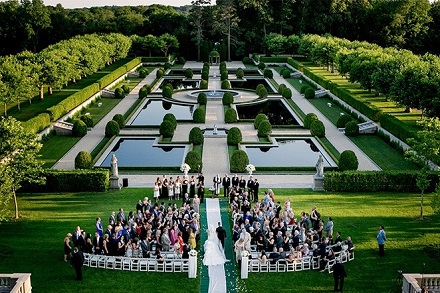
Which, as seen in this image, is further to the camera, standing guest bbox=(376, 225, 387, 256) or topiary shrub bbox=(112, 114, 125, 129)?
topiary shrub bbox=(112, 114, 125, 129)

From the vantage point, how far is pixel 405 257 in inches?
803

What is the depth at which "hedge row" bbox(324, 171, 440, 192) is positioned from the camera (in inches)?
1110

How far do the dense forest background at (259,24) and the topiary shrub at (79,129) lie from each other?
2256 inches

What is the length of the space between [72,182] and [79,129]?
13.0 m

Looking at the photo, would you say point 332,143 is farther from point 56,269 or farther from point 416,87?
point 56,269

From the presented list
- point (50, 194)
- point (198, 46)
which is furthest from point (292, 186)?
point (198, 46)

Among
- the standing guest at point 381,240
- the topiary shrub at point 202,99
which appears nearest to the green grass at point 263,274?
the standing guest at point 381,240

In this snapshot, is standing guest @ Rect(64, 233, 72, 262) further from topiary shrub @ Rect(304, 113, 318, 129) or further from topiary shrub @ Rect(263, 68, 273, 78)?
topiary shrub @ Rect(263, 68, 273, 78)

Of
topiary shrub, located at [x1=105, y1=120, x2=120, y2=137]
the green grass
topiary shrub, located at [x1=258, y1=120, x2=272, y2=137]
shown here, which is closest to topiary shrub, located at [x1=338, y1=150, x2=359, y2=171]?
the green grass

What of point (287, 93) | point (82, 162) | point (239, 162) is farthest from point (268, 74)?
point (82, 162)

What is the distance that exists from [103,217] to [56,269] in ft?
17.4

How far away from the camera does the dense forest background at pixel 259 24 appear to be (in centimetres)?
8912

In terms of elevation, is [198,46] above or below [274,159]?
above

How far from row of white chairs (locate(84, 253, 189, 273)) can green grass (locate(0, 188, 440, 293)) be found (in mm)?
266
